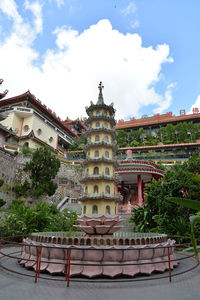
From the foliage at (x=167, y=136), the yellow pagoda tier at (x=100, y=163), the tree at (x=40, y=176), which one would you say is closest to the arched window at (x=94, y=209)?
the yellow pagoda tier at (x=100, y=163)

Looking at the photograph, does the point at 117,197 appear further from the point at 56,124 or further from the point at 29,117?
the point at 56,124

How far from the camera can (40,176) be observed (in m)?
25.4

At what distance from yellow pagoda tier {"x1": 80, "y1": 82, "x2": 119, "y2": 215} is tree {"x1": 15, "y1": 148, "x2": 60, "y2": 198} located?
11678 millimetres

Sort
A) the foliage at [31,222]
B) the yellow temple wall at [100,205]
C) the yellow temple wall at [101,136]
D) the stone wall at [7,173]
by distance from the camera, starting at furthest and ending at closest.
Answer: the stone wall at [7,173]
the yellow temple wall at [101,136]
the foliage at [31,222]
the yellow temple wall at [100,205]

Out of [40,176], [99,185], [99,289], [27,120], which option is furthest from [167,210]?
[27,120]

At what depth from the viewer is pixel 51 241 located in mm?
9984

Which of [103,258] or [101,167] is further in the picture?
[101,167]

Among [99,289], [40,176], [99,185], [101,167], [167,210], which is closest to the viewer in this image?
[99,289]

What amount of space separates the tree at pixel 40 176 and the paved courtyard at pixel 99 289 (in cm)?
1723

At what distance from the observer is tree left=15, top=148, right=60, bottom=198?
968 inches

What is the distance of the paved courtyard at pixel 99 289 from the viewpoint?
5859mm

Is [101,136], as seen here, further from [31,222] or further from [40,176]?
[40,176]

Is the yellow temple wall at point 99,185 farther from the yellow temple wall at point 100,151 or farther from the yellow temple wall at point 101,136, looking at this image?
the yellow temple wall at point 101,136

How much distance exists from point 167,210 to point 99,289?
11.1 metres
